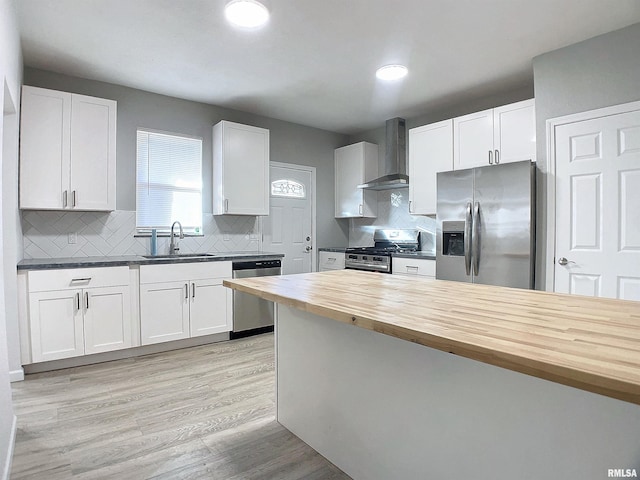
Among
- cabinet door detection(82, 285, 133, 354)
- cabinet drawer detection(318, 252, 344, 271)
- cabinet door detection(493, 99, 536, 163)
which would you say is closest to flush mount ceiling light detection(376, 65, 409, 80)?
cabinet door detection(493, 99, 536, 163)

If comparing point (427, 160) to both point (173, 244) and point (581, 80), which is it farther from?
point (173, 244)

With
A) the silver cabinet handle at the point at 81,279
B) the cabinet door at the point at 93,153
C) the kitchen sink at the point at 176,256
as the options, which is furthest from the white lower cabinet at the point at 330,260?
the silver cabinet handle at the point at 81,279

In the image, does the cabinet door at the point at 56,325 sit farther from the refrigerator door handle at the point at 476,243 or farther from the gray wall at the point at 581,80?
the gray wall at the point at 581,80

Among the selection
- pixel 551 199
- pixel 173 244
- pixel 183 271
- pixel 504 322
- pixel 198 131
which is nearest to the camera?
pixel 504 322

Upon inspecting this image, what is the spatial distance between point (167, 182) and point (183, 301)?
1.39m

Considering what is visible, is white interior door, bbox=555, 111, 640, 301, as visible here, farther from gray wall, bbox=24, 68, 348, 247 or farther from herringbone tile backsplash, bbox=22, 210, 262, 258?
herringbone tile backsplash, bbox=22, 210, 262, 258

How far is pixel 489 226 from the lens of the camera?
10.5ft

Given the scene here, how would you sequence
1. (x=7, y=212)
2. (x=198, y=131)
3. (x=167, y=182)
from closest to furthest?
(x=7, y=212) < (x=167, y=182) < (x=198, y=131)

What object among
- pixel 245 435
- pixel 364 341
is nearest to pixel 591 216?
pixel 364 341

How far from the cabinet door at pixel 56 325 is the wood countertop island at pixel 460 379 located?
1983 millimetres

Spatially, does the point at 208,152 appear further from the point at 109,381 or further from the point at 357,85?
the point at 109,381

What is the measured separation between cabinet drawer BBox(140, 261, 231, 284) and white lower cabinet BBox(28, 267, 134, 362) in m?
A: 0.18

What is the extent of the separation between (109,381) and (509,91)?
457 cm

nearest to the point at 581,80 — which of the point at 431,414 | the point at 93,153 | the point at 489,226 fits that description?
the point at 489,226
